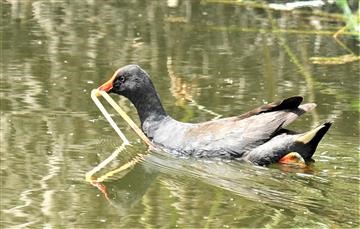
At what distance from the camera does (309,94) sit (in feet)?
30.4

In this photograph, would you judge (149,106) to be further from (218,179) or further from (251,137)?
(218,179)

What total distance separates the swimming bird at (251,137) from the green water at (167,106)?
4.3 inches

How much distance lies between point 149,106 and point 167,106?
63cm

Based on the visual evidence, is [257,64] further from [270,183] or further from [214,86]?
[270,183]

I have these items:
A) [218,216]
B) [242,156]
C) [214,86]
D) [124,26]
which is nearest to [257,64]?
[214,86]

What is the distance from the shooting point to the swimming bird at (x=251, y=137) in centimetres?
740

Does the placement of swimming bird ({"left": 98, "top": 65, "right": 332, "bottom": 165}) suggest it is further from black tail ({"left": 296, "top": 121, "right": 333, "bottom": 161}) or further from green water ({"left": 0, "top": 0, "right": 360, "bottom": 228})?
green water ({"left": 0, "top": 0, "right": 360, "bottom": 228})

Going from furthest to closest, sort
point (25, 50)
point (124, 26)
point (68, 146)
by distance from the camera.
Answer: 1. point (124, 26)
2. point (25, 50)
3. point (68, 146)

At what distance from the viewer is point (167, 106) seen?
8.74 m

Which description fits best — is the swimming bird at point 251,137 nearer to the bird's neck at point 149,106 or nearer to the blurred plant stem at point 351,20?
the bird's neck at point 149,106

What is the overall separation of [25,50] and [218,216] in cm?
448

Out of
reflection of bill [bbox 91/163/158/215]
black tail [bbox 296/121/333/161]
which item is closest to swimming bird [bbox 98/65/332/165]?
black tail [bbox 296/121/333/161]

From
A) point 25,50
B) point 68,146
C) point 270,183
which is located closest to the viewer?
point 270,183

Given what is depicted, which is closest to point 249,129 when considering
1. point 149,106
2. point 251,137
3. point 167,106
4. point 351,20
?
point 251,137
